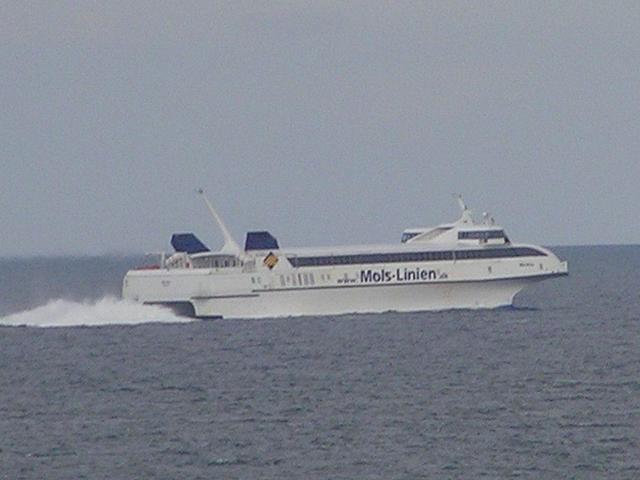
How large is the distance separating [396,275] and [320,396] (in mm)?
32340

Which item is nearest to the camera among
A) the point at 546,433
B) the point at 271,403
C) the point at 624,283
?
the point at 546,433

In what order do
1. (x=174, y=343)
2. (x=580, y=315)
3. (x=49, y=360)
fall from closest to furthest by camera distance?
(x=49, y=360) < (x=174, y=343) < (x=580, y=315)

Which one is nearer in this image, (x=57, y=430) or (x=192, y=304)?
(x=57, y=430)

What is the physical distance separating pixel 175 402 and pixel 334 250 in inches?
1357

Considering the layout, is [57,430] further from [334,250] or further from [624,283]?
[624,283]

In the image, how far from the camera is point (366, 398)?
62188 mm

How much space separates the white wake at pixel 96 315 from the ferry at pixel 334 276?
1.13m

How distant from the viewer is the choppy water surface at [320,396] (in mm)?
48906

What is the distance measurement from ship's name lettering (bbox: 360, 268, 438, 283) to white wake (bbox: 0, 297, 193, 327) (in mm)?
9696

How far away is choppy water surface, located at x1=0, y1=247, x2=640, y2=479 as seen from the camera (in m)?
48.9

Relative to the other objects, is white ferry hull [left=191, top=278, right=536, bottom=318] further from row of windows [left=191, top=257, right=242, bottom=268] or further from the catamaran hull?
row of windows [left=191, top=257, right=242, bottom=268]

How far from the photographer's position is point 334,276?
94.6 meters

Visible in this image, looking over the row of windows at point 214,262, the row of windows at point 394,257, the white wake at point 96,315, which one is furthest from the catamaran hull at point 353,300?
the row of windows at point 214,262

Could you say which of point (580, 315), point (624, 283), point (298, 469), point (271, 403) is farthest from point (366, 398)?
point (624, 283)
